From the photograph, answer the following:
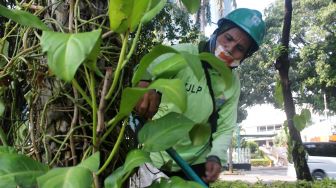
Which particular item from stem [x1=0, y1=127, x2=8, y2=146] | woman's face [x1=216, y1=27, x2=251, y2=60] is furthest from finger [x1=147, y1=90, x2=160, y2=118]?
woman's face [x1=216, y1=27, x2=251, y2=60]

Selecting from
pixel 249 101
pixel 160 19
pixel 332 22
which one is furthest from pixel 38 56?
pixel 249 101

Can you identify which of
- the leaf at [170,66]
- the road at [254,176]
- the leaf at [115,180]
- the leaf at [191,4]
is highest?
the leaf at [191,4]

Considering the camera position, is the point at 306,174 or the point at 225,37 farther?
the point at 306,174

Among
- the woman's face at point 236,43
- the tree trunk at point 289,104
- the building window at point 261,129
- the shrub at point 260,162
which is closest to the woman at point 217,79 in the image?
the woman's face at point 236,43

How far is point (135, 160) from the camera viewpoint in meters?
0.72

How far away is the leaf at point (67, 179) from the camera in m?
0.61

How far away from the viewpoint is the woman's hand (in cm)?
93

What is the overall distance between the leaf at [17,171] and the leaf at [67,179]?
7 cm

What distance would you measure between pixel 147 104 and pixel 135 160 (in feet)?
0.78

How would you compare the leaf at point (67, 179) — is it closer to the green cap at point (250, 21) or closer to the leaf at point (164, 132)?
the leaf at point (164, 132)

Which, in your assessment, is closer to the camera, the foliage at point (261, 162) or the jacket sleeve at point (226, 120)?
the jacket sleeve at point (226, 120)

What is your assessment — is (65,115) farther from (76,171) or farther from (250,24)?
(250,24)

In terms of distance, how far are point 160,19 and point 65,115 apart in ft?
22.3

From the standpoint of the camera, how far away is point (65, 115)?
88 cm
